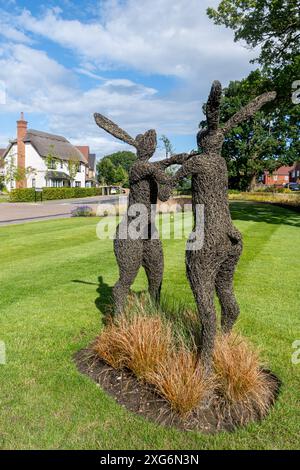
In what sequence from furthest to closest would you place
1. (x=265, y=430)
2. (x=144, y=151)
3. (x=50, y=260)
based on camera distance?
1. (x=50, y=260)
2. (x=144, y=151)
3. (x=265, y=430)

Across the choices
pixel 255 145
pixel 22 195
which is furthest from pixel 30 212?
pixel 255 145

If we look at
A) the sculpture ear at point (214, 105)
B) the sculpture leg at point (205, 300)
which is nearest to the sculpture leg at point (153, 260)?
the sculpture leg at point (205, 300)

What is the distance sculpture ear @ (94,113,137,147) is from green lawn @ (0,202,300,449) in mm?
2625

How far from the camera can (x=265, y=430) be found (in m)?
3.21

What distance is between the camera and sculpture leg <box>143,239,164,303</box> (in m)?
4.71

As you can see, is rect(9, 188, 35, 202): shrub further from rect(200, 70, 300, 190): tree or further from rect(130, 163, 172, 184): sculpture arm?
rect(130, 163, 172, 184): sculpture arm

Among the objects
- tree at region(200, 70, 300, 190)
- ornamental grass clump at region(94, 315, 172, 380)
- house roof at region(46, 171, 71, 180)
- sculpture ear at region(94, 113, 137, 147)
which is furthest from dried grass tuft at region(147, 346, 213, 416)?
house roof at region(46, 171, 71, 180)

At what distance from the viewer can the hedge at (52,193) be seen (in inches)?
1481

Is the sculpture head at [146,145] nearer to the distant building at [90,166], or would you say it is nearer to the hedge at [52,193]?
the hedge at [52,193]

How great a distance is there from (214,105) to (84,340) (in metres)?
3.31

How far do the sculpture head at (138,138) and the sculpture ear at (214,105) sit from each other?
3.26 ft

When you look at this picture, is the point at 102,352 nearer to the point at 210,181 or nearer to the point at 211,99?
the point at 210,181
